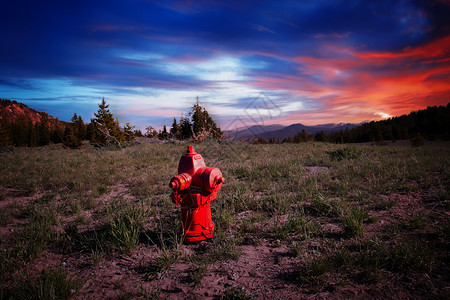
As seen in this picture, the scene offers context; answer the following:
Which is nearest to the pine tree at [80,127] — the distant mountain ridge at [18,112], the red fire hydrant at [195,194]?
the distant mountain ridge at [18,112]

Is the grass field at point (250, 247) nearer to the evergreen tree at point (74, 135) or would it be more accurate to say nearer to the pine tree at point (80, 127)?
the evergreen tree at point (74, 135)

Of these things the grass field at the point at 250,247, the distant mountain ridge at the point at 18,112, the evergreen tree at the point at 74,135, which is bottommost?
the grass field at the point at 250,247

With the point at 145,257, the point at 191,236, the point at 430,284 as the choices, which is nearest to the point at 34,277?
the point at 145,257

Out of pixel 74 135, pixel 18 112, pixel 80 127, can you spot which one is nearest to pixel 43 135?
pixel 80 127

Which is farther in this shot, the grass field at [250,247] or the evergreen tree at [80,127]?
the evergreen tree at [80,127]

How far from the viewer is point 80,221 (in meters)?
3.62

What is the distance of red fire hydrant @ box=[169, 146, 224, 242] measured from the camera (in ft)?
8.73

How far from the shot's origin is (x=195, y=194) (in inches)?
108

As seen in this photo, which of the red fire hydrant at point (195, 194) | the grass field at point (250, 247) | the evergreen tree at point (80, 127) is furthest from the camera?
the evergreen tree at point (80, 127)

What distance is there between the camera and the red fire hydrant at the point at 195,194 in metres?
2.66

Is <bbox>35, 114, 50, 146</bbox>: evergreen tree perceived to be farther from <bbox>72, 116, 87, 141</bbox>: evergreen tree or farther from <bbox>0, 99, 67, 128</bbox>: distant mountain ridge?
<bbox>0, 99, 67, 128</bbox>: distant mountain ridge

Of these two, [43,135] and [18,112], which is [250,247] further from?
[18,112]

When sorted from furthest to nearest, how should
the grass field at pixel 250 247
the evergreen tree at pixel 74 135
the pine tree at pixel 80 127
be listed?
the pine tree at pixel 80 127, the evergreen tree at pixel 74 135, the grass field at pixel 250 247

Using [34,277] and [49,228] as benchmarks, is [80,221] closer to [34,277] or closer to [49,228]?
[49,228]
